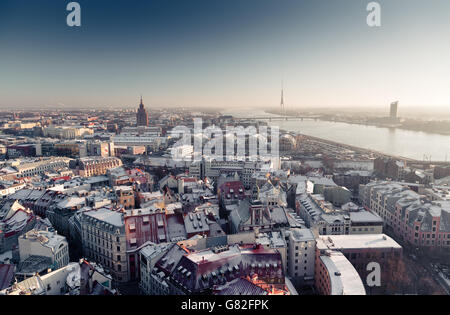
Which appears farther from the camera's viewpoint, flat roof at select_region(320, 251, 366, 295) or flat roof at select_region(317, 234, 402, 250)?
flat roof at select_region(317, 234, 402, 250)

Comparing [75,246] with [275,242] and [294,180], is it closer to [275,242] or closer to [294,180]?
[275,242]

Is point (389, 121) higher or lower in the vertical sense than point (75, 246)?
higher

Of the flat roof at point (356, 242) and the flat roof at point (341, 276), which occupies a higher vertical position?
the flat roof at point (341, 276)

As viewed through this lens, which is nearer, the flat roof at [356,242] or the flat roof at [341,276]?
the flat roof at [341,276]

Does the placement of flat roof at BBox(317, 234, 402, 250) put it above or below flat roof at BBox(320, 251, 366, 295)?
below

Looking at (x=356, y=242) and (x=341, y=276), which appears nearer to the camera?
(x=341, y=276)
